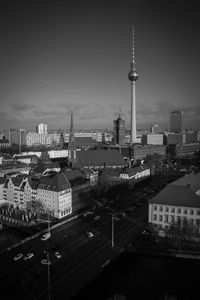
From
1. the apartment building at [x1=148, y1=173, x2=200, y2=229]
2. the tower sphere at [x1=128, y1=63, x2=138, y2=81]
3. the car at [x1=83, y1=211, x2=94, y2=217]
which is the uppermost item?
the tower sphere at [x1=128, y1=63, x2=138, y2=81]

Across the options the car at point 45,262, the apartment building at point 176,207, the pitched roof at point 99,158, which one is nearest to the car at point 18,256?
the car at point 45,262

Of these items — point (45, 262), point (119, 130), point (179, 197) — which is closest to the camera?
→ point (45, 262)

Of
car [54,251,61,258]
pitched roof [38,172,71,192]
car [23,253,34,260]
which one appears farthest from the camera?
pitched roof [38,172,71,192]

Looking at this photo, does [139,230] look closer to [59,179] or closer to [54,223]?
[54,223]

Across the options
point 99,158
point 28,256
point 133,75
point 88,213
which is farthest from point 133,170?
point 133,75

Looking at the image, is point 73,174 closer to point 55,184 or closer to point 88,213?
point 55,184

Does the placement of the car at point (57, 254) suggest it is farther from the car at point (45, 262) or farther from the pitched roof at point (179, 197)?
the pitched roof at point (179, 197)

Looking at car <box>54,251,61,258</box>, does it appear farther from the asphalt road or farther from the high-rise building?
the high-rise building

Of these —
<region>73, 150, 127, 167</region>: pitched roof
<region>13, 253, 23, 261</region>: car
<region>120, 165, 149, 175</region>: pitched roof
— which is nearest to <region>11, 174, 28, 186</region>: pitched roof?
<region>13, 253, 23, 261</region>: car

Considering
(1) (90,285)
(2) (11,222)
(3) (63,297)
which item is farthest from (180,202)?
(2) (11,222)
